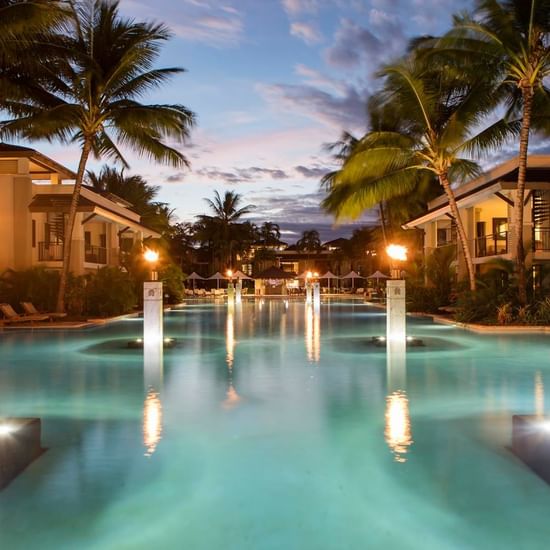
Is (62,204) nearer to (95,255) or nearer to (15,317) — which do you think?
(15,317)

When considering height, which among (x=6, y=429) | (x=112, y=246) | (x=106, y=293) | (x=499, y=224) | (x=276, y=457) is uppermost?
(x=499, y=224)

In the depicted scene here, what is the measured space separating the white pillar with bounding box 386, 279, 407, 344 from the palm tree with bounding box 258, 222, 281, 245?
2064 inches

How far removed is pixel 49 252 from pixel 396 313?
19487 millimetres

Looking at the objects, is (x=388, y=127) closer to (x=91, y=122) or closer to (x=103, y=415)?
(x=91, y=122)

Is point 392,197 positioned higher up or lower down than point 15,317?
higher up

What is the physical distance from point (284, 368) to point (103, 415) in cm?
437

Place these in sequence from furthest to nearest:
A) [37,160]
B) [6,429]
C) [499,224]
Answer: [499,224] < [37,160] < [6,429]

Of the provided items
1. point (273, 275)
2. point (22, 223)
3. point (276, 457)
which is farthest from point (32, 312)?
point (273, 275)

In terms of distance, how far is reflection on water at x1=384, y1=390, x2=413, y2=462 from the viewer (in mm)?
6004

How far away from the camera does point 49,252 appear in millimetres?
29516

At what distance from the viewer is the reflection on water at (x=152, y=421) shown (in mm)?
6180

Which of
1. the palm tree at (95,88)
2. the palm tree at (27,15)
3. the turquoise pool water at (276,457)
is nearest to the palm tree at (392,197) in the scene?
the palm tree at (95,88)

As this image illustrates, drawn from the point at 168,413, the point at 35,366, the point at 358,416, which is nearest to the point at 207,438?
the point at 168,413

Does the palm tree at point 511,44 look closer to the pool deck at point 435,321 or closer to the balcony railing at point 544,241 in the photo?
the pool deck at point 435,321
